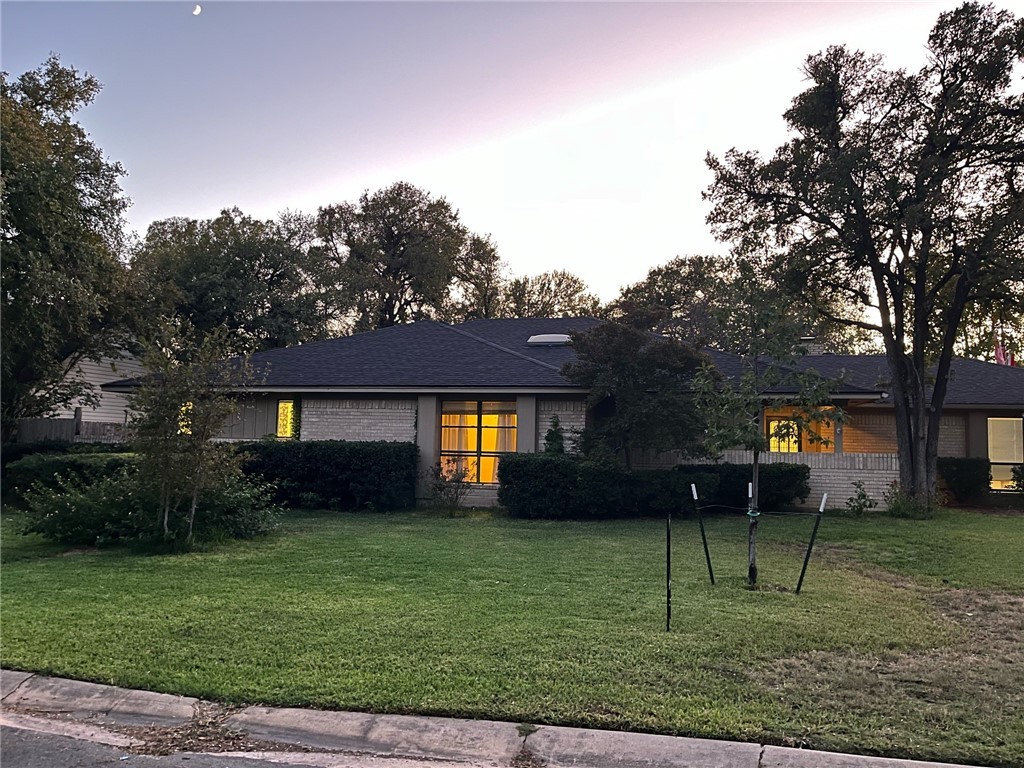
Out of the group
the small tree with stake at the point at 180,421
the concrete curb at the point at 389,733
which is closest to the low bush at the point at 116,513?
the small tree with stake at the point at 180,421

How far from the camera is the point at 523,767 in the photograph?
457 centimetres

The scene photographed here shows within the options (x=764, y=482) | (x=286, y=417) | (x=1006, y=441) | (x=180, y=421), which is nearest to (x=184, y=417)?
(x=180, y=421)

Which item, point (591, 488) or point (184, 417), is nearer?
point (184, 417)

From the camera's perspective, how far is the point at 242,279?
36281 millimetres

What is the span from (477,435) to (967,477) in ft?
40.2

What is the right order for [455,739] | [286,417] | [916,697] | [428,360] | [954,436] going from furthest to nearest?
1. [954,436]
2. [428,360]
3. [286,417]
4. [916,697]
5. [455,739]

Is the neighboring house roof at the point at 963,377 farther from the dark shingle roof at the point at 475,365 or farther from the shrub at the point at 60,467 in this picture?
the shrub at the point at 60,467

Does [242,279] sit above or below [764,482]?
above

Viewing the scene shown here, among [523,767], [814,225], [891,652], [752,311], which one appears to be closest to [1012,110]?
[814,225]

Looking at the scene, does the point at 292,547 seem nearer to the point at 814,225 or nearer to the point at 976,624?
the point at 976,624

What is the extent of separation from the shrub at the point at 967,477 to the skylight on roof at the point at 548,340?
1003 cm

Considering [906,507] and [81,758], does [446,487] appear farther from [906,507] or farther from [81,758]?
[81,758]

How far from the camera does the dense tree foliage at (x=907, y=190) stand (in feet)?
51.1

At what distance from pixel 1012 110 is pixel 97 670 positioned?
17.7 metres
